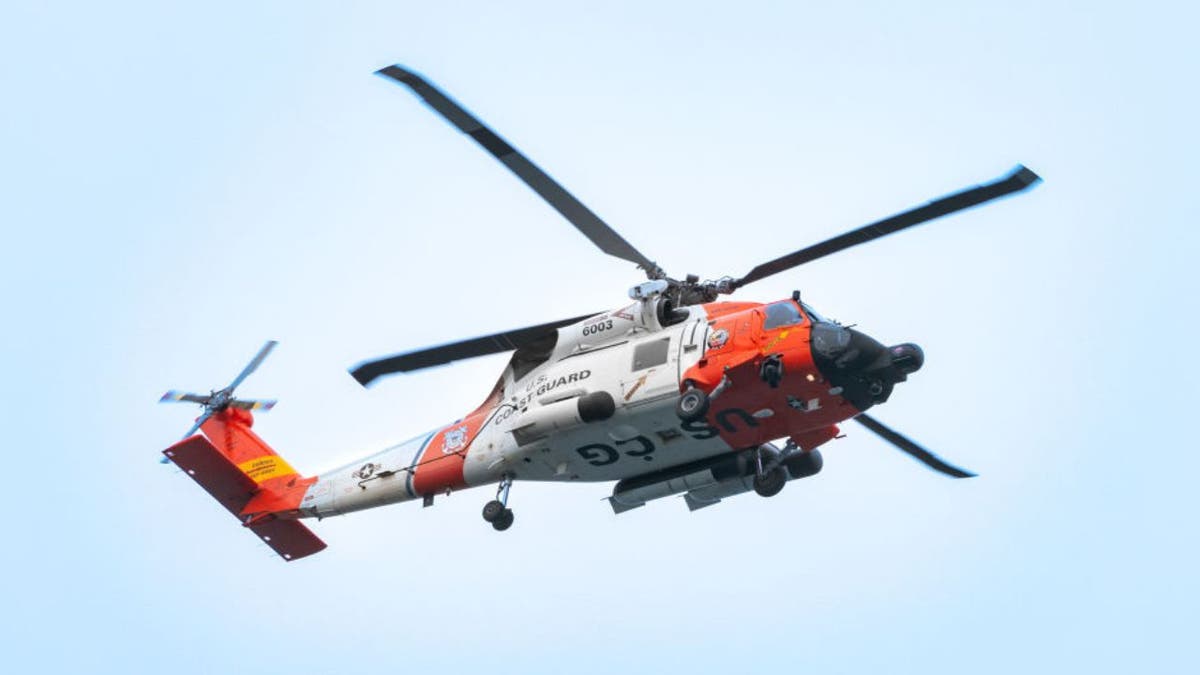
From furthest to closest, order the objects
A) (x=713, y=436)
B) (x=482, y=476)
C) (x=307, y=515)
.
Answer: (x=307, y=515) < (x=482, y=476) < (x=713, y=436)

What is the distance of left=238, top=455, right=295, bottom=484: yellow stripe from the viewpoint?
83.4 feet

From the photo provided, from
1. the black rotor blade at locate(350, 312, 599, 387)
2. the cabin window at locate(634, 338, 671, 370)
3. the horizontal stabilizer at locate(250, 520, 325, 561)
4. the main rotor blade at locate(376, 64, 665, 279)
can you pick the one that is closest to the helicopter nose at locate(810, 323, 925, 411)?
the cabin window at locate(634, 338, 671, 370)

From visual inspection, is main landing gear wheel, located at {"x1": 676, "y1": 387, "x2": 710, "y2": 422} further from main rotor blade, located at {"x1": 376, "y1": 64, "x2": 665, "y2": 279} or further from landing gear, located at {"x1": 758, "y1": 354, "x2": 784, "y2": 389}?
main rotor blade, located at {"x1": 376, "y1": 64, "x2": 665, "y2": 279}

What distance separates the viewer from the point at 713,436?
21.3 m

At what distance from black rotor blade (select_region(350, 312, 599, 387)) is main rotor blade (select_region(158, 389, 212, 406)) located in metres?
4.52

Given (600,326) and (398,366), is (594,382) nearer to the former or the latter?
(600,326)

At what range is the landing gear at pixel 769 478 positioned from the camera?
21.3 m

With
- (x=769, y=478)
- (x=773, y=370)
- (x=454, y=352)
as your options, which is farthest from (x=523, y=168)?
(x=769, y=478)

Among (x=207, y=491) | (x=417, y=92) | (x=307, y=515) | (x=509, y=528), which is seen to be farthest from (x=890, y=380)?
(x=207, y=491)

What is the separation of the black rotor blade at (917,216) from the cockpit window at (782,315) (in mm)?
514

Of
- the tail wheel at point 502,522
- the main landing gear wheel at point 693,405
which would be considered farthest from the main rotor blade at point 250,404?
the main landing gear wheel at point 693,405

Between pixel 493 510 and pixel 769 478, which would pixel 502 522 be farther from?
pixel 769 478

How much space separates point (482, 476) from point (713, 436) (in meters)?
3.77

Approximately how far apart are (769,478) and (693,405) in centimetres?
177
